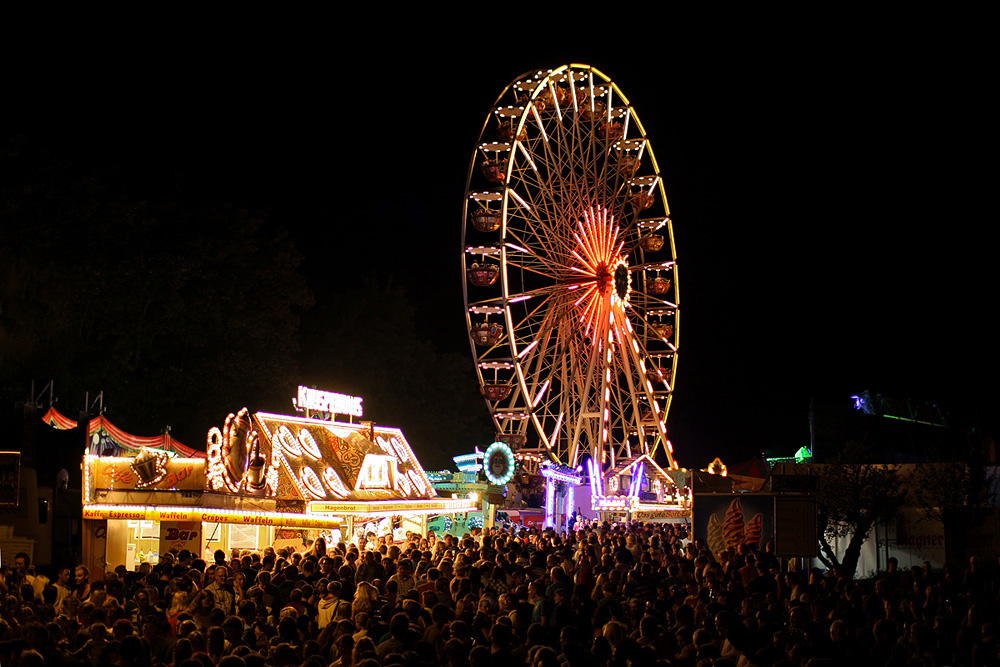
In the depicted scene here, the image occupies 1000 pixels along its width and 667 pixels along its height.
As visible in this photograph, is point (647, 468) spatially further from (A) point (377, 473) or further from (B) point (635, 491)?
(A) point (377, 473)

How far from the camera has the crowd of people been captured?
7938 mm

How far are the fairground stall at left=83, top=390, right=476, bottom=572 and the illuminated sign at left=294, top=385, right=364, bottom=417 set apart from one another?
89 centimetres

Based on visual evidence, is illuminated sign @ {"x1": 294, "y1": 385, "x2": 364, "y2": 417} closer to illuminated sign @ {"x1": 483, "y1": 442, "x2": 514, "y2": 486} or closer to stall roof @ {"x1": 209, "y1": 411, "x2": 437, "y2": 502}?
stall roof @ {"x1": 209, "y1": 411, "x2": 437, "y2": 502}

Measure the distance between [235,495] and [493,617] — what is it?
11658mm

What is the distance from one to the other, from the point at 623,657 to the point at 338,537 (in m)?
17.4

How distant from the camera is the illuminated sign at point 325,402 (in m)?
25.2

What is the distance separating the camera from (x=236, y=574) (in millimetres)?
13969

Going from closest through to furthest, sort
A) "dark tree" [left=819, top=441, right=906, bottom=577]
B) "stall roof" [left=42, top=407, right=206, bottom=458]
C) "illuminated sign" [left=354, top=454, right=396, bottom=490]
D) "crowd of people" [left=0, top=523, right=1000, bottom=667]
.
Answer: "crowd of people" [left=0, top=523, right=1000, bottom=667] → "dark tree" [left=819, top=441, right=906, bottom=577] → "illuminated sign" [left=354, top=454, right=396, bottom=490] → "stall roof" [left=42, top=407, right=206, bottom=458]

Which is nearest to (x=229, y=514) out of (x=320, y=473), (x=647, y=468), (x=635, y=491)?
(x=320, y=473)

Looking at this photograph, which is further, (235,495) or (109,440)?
(109,440)

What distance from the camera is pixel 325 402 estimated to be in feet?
85.7

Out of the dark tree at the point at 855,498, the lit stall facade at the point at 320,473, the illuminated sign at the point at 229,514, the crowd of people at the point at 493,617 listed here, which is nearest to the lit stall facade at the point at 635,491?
the lit stall facade at the point at 320,473

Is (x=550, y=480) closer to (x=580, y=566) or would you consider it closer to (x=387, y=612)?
(x=580, y=566)

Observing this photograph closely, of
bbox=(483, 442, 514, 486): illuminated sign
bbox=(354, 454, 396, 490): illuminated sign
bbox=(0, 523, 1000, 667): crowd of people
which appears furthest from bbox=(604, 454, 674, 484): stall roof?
bbox=(0, 523, 1000, 667): crowd of people
